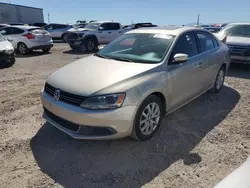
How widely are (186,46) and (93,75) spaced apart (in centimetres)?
183

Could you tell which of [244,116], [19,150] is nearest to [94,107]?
[19,150]

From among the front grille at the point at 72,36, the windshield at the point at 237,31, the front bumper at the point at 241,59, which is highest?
the windshield at the point at 237,31

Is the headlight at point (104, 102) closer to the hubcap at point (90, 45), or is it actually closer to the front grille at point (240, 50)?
the front grille at point (240, 50)

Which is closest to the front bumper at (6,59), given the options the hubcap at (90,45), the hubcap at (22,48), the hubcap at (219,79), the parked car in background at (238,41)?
the hubcap at (22,48)

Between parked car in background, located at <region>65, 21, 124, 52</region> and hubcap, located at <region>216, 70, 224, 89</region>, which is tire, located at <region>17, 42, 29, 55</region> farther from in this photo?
hubcap, located at <region>216, 70, 224, 89</region>

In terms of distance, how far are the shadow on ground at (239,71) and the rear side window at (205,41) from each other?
2.63 meters

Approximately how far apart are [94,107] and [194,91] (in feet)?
7.28

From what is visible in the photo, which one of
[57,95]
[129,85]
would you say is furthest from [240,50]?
[57,95]

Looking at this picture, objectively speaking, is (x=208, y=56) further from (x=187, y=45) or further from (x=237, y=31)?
(x=237, y=31)

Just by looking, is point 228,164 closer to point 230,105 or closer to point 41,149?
point 230,105

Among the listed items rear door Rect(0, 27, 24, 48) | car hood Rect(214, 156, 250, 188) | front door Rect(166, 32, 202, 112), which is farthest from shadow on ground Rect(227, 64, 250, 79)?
rear door Rect(0, 27, 24, 48)

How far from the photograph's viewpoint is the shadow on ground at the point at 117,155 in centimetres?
268

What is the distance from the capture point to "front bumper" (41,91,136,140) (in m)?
2.84

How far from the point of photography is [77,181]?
263 centimetres
